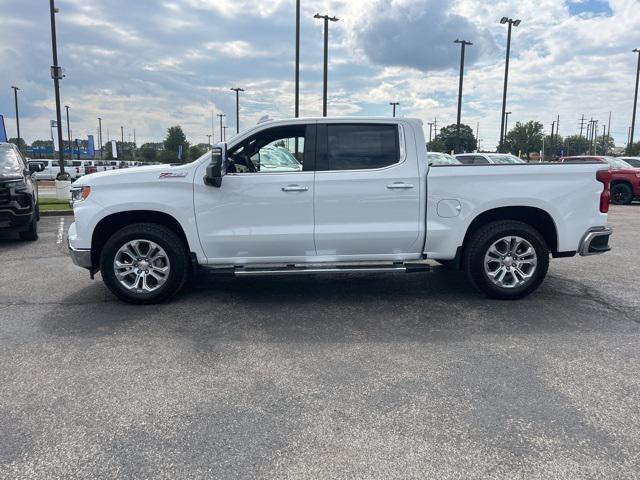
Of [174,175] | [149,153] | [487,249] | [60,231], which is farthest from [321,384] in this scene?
[149,153]

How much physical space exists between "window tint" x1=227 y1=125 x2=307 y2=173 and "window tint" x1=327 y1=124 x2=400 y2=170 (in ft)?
1.09

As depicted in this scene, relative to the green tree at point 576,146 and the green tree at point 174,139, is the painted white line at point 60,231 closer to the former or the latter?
the green tree at point 174,139

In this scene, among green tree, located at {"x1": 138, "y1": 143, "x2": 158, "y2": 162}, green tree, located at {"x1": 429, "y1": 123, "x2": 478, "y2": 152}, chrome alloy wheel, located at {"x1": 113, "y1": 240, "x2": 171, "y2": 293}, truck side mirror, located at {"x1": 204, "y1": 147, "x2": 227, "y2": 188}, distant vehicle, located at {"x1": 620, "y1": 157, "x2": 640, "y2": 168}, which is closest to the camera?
truck side mirror, located at {"x1": 204, "y1": 147, "x2": 227, "y2": 188}

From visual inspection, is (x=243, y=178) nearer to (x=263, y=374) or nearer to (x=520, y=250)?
(x=263, y=374)

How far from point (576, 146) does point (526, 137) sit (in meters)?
18.4

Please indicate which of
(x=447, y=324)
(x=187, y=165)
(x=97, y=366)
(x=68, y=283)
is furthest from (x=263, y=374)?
(x=68, y=283)

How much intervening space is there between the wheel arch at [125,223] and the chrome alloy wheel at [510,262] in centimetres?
329

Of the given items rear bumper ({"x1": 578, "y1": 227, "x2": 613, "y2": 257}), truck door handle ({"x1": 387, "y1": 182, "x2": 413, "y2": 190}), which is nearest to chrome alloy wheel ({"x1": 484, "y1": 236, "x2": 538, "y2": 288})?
rear bumper ({"x1": 578, "y1": 227, "x2": 613, "y2": 257})

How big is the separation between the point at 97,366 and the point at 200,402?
1089 mm

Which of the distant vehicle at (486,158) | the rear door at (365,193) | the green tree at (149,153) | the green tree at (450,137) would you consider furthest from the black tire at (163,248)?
the green tree at (450,137)

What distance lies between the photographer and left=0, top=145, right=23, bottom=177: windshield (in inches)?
370

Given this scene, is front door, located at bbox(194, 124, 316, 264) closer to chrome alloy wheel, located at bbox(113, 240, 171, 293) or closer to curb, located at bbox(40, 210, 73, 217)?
chrome alloy wheel, located at bbox(113, 240, 171, 293)

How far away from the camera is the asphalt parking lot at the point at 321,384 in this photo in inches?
107

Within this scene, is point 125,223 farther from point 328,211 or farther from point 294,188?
point 328,211
